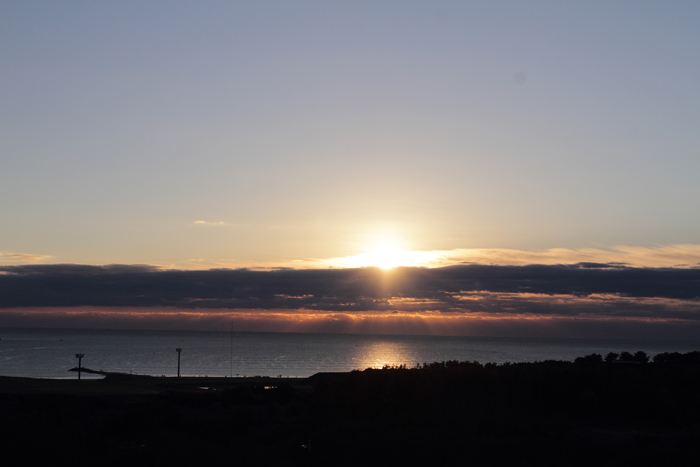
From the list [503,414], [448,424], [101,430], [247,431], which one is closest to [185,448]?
[247,431]

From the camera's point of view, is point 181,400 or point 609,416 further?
point 181,400

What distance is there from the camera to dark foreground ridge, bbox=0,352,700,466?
14117 millimetres

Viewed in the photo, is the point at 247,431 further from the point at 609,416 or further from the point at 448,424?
the point at 609,416

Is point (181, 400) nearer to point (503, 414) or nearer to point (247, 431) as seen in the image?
point (247, 431)

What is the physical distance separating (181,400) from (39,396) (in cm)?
650

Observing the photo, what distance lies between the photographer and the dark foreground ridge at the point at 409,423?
14117 millimetres

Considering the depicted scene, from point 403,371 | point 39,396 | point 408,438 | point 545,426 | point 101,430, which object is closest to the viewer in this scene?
point 408,438

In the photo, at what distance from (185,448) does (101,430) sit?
5.59 metres

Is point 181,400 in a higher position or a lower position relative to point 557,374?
lower

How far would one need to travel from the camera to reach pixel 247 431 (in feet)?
63.3

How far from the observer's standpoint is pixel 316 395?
815 inches

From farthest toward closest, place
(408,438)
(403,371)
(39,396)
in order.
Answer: (39,396)
(403,371)
(408,438)

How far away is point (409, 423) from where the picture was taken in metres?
17.7

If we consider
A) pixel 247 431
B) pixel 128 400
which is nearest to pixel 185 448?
pixel 247 431
